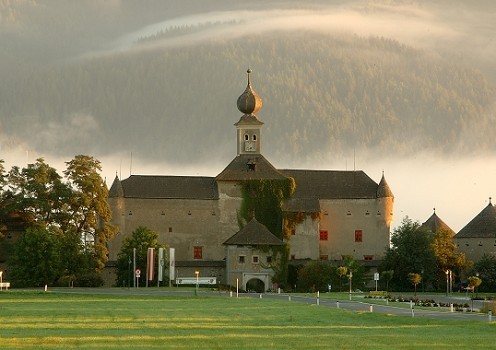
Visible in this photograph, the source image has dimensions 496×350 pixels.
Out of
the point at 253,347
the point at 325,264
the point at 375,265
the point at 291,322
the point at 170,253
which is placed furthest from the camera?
the point at 375,265

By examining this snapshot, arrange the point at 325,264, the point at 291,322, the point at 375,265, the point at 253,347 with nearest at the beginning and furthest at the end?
the point at 253,347
the point at 291,322
the point at 325,264
the point at 375,265

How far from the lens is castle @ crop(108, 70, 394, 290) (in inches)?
4210

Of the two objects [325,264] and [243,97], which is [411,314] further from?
[243,97]

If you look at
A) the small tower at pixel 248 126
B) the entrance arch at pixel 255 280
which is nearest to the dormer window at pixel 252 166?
the small tower at pixel 248 126

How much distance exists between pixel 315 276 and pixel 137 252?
49.7ft

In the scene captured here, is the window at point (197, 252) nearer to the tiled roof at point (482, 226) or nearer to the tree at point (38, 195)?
the tree at point (38, 195)

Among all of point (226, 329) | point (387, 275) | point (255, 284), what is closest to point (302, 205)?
point (255, 284)

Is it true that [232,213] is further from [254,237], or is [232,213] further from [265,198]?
[254,237]

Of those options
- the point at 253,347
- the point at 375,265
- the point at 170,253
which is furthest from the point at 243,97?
the point at 253,347

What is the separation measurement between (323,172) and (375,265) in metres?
12.6

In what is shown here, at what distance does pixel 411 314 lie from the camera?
4988cm

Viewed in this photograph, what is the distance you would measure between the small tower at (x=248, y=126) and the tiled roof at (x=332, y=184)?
399 cm

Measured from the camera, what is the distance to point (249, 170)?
110 metres

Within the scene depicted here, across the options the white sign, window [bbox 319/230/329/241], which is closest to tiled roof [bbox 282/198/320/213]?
window [bbox 319/230/329/241]
